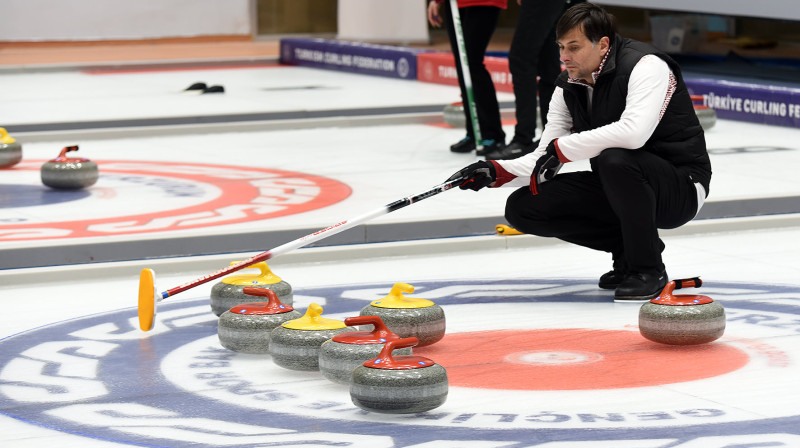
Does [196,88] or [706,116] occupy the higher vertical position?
[706,116]

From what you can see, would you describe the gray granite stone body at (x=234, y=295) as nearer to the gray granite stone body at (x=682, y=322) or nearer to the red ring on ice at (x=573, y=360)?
the red ring on ice at (x=573, y=360)

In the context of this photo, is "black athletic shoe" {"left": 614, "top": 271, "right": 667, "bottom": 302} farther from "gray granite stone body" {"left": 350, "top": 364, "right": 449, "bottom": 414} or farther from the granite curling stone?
the granite curling stone

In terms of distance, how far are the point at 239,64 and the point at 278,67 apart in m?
0.48

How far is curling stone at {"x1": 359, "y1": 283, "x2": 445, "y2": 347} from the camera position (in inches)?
150

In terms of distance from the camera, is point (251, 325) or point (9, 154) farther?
point (9, 154)

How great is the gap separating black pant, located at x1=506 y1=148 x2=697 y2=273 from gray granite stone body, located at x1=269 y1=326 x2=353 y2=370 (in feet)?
4.18

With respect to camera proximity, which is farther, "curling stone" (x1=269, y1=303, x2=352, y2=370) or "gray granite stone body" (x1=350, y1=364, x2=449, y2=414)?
"curling stone" (x1=269, y1=303, x2=352, y2=370)

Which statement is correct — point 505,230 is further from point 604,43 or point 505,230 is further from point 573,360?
point 573,360

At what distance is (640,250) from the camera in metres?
4.55

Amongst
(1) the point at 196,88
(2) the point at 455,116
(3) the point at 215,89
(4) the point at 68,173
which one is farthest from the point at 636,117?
(1) the point at 196,88

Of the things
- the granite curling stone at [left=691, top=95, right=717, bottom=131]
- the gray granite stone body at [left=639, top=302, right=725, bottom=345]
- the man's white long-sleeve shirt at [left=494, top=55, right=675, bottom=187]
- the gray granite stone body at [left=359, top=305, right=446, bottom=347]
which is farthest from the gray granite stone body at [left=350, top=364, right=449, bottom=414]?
the granite curling stone at [left=691, top=95, right=717, bottom=131]

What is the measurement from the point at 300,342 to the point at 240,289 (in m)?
0.68

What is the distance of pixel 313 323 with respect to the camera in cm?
370

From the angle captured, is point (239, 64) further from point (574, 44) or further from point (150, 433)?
point (150, 433)
